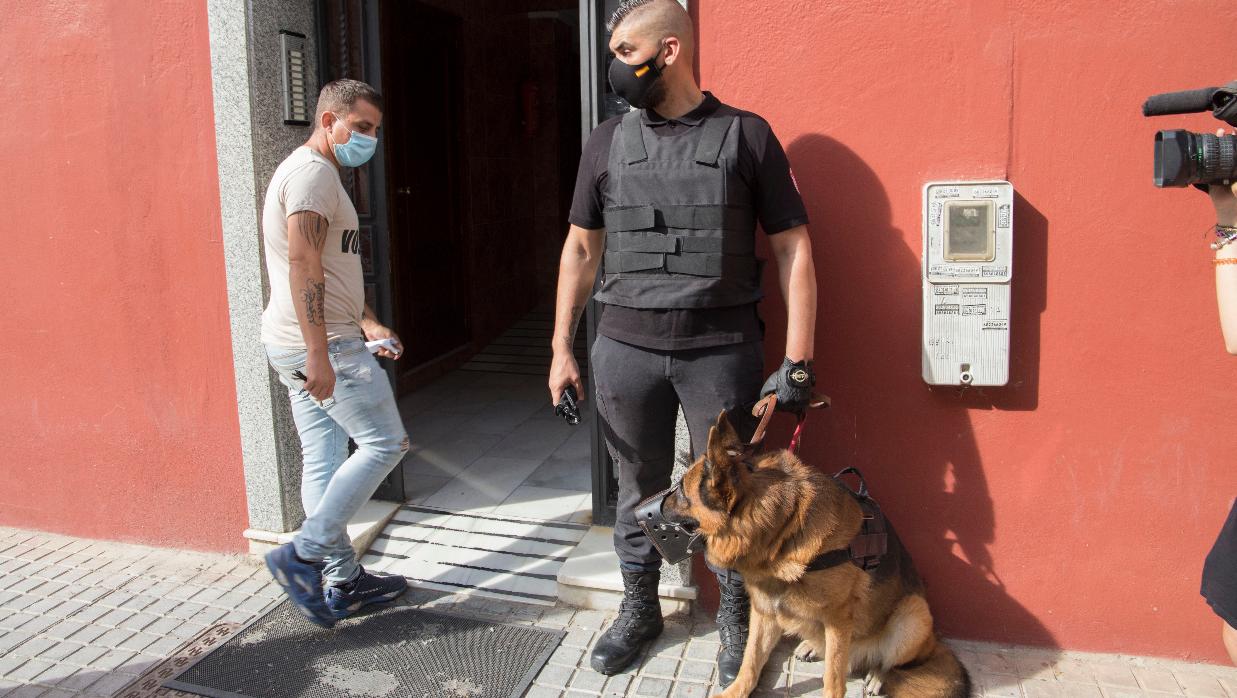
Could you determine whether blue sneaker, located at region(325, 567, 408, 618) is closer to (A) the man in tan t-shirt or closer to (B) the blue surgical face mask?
(A) the man in tan t-shirt

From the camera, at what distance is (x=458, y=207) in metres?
8.15

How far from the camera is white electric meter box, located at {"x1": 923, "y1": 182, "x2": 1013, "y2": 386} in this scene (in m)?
3.27

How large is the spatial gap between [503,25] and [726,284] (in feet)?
22.0

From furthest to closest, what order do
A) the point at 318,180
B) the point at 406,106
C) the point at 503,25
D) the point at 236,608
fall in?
the point at 503,25 < the point at 406,106 < the point at 236,608 < the point at 318,180

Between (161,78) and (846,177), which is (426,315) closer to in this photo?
(161,78)

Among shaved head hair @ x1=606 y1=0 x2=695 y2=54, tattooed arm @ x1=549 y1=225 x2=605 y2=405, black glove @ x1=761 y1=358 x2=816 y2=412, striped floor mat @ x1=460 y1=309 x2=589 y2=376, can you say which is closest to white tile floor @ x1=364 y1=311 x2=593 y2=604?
striped floor mat @ x1=460 y1=309 x2=589 y2=376

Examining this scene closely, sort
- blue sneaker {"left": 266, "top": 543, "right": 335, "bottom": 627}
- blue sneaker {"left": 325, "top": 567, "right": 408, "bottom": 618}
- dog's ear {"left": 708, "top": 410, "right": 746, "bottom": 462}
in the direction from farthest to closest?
blue sneaker {"left": 325, "top": 567, "right": 408, "bottom": 618}, blue sneaker {"left": 266, "top": 543, "right": 335, "bottom": 627}, dog's ear {"left": 708, "top": 410, "right": 746, "bottom": 462}

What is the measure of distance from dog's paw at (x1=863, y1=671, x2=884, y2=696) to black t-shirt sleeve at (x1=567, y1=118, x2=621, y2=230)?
6.33 ft

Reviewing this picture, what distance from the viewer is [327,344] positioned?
3.54 metres

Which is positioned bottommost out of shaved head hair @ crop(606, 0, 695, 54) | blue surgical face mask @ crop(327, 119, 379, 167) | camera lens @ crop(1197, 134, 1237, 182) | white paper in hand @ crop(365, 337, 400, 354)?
white paper in hand @ crop(365, 337, 400, 354)

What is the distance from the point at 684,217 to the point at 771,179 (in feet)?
1.09

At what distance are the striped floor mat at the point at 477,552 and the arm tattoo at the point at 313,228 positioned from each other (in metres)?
1.70

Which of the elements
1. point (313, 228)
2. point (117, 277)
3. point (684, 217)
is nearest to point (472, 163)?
point (117, 277)

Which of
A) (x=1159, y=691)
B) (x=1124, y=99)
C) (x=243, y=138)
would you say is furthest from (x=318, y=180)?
(x=1159, y=691)
